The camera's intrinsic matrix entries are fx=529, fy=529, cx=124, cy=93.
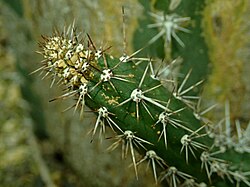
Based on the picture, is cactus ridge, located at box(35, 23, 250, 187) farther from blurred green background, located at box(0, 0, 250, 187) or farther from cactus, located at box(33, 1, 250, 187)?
blurred green background, located at box(0, 0, 250, 187)

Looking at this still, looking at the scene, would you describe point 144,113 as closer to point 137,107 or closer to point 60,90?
point 137,107

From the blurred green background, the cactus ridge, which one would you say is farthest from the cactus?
the blurred green background

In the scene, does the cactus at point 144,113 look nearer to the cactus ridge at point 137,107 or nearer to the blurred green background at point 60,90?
the cactus ridge at point 137,107

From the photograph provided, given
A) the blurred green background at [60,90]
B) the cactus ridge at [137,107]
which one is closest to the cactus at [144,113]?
the cactus ridge at [137,107]

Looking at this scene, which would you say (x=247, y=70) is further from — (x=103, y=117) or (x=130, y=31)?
(x=103, y=117)

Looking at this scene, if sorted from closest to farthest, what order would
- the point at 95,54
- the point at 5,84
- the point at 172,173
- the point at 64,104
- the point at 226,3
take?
the point at 95,54 < the point at 172,173 < the point at 226,3 < the point at 64,104 < the point at 5,84

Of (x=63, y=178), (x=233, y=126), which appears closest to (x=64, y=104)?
(x=63, y=178)

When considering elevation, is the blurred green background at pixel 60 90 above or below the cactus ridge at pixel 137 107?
above
